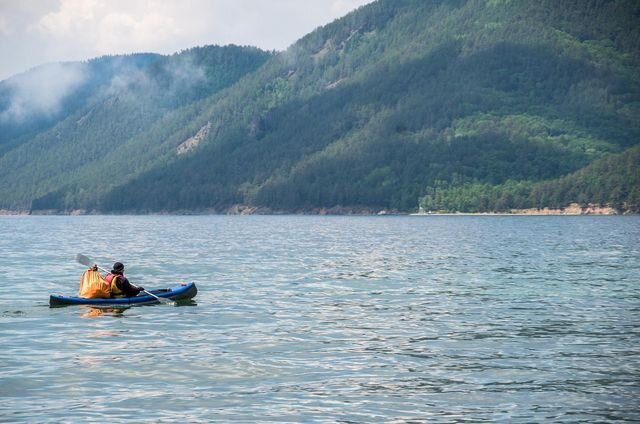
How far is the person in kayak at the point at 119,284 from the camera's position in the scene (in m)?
47.6

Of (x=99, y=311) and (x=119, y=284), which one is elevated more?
(x=119, y=284)

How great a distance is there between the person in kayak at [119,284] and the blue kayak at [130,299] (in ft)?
1.14

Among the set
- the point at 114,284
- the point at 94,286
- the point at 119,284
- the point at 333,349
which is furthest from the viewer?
the point at 119,284

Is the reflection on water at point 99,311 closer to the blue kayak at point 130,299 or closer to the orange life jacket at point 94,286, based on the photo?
the blue kayak at point 130,299

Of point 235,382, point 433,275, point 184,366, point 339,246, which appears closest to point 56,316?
point 184,366

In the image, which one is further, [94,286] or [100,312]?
[94,286]

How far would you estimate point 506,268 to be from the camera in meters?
74.8

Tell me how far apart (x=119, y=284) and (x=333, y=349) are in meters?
16.2

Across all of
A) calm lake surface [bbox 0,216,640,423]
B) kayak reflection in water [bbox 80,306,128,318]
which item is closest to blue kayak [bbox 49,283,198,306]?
kayak reflection in water [bbox 80,306,128,318]

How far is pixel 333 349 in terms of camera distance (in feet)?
116

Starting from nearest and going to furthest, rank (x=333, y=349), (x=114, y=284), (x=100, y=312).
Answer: (x=333, y=349) < (x=100, y=312) < (x=114, y=284)

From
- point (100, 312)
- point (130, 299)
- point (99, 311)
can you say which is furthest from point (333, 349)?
point (99, 311)

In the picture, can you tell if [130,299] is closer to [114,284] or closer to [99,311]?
[114,284]

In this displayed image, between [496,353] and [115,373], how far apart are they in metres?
13.1
